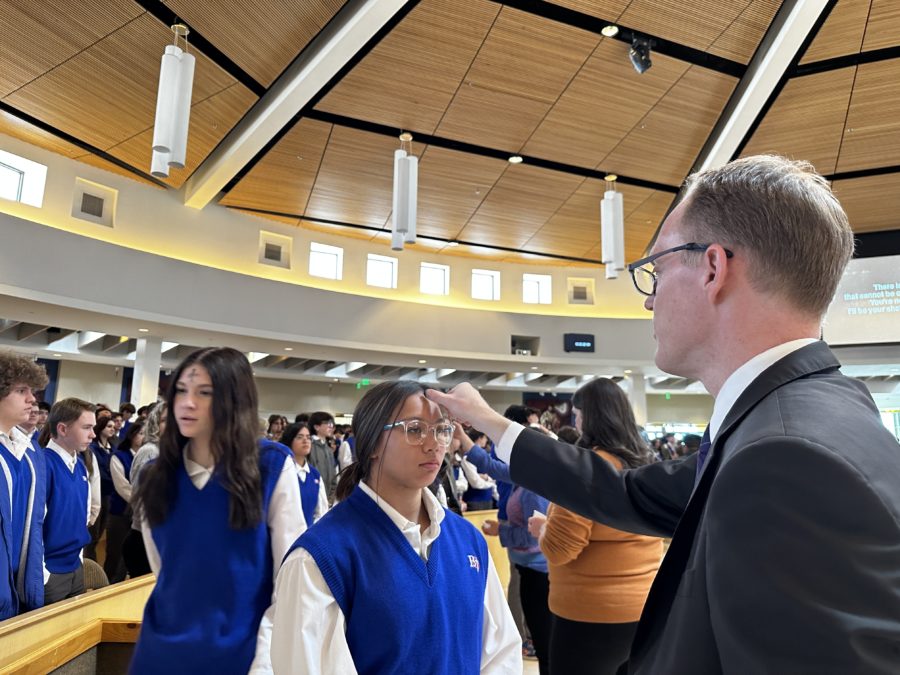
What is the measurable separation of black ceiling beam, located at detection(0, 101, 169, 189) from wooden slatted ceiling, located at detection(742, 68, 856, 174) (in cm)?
1212

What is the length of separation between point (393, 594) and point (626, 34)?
957cm

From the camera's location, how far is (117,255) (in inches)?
458

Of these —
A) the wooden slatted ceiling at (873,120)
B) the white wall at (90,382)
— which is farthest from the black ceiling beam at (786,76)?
the white wall at (90,382)

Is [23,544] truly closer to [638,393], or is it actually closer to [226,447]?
[226,447]

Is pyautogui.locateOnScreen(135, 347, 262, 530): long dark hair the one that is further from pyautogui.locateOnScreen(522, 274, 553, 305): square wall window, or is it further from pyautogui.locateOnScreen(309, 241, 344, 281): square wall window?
pyautogui.locateOnScreen(522, 274, 553, 305): square wall window

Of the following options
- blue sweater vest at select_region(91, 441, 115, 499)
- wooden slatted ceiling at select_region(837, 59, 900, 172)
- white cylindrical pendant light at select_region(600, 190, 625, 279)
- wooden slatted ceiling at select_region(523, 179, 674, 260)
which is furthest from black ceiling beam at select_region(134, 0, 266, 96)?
wooden slatted ceiling at select_region(837, 59, 900, 172)

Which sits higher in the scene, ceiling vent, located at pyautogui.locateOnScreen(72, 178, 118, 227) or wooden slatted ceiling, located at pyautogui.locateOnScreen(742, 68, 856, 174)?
wooden slatted ceiling, located at pyautogui.locateOnScreen(742, 68, 856, 174)

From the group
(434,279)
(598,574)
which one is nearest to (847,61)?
(598,574)

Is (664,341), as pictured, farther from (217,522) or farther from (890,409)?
(890,409)

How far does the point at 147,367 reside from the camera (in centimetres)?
1370

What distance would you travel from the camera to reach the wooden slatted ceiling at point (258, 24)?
8.00 metres

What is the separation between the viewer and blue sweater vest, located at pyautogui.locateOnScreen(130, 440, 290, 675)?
75.0 inches

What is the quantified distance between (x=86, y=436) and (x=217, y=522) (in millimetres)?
2892

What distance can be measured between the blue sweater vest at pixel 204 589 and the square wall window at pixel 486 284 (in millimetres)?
16045
